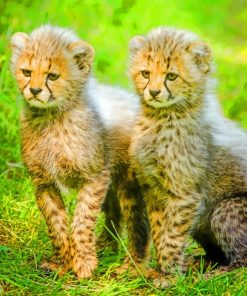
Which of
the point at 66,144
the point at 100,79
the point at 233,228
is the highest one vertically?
the point at 66,144

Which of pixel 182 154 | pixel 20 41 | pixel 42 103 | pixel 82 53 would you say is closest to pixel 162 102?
pixel 182 154

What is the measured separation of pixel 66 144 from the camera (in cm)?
446

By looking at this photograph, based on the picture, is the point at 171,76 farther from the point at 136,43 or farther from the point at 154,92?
the point at 136,43

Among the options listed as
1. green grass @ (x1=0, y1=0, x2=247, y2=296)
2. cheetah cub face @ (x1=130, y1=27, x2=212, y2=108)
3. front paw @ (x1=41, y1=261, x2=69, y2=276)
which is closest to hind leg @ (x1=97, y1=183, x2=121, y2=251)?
green grass @ (x1=0, y1=0, x2=247, y2=296)

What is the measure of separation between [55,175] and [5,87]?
2.07 meters

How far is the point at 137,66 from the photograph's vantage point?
4.38m

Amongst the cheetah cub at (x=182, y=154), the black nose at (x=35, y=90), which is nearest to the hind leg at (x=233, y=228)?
the cheetah cub at (x=182, y=154)

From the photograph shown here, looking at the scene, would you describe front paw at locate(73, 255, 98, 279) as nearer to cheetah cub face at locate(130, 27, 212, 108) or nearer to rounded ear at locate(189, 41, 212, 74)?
cheetah cub face at locate(130, 27, 212, 108)

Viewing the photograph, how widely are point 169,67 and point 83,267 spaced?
122cm

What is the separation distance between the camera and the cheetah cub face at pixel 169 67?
4262 mm

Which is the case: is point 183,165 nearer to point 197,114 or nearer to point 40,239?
point 197,114

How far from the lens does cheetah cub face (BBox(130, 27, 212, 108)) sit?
426cm

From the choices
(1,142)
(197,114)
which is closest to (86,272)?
(197,114)

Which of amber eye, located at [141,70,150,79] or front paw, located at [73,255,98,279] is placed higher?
amber eye, located at [141,70,150,79]
